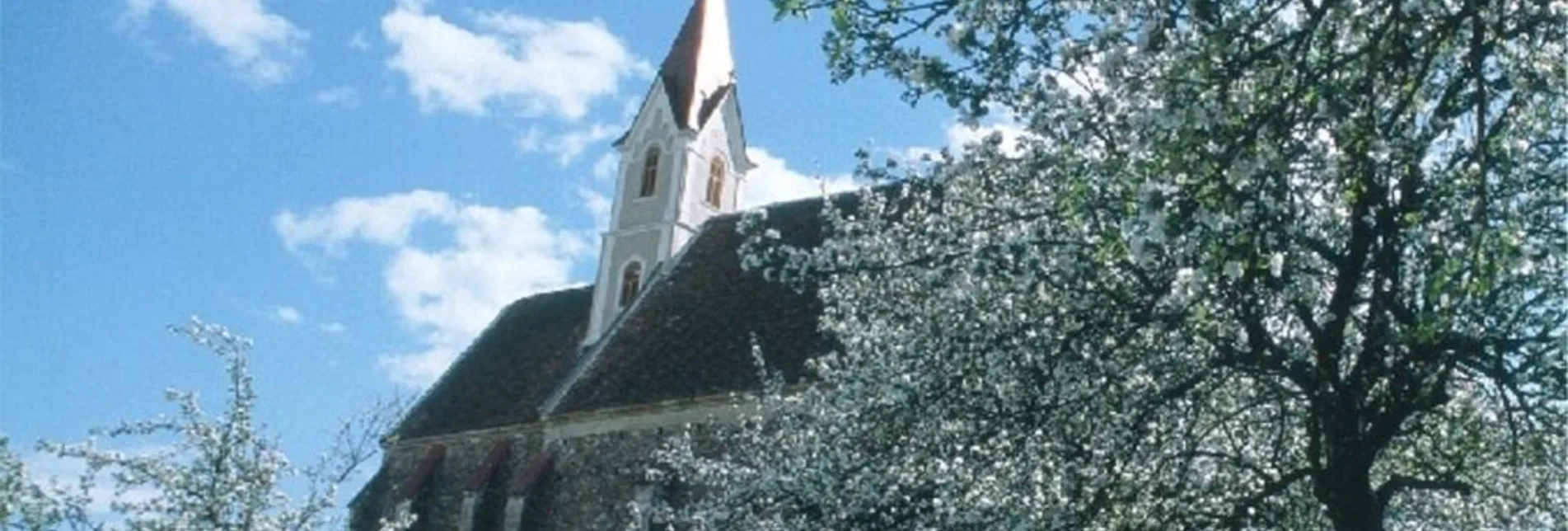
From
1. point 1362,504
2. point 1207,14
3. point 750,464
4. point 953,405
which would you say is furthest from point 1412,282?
point 750,464

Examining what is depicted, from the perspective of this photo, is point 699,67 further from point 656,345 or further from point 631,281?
point 656,345

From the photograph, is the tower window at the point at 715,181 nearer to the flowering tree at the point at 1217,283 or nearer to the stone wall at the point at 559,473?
the stone wall at the point at 559,473

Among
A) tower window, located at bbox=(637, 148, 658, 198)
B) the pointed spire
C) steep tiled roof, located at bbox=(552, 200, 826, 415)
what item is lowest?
steep tiled roof, located at bbox=(552, 200, 826, 415)

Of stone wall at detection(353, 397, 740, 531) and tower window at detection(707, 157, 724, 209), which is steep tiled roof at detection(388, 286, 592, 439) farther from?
tower window at detection(707, 157, 724, 209)

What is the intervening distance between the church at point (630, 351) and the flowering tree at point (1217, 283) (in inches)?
455

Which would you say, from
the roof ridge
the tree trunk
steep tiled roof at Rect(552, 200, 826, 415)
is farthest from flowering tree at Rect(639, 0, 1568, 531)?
the roof ridge

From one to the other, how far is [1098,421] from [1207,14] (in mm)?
5717

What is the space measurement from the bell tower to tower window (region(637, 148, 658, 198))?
0.7 inches

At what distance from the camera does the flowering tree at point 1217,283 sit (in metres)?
6.42

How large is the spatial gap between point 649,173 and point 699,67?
277 centimetres

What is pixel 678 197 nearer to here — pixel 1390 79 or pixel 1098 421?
pixel 1098 421

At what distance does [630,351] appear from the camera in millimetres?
28219

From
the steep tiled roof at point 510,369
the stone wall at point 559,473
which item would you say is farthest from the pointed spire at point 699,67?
the stone wall at point 559,473

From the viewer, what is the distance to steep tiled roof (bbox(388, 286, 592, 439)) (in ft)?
101
